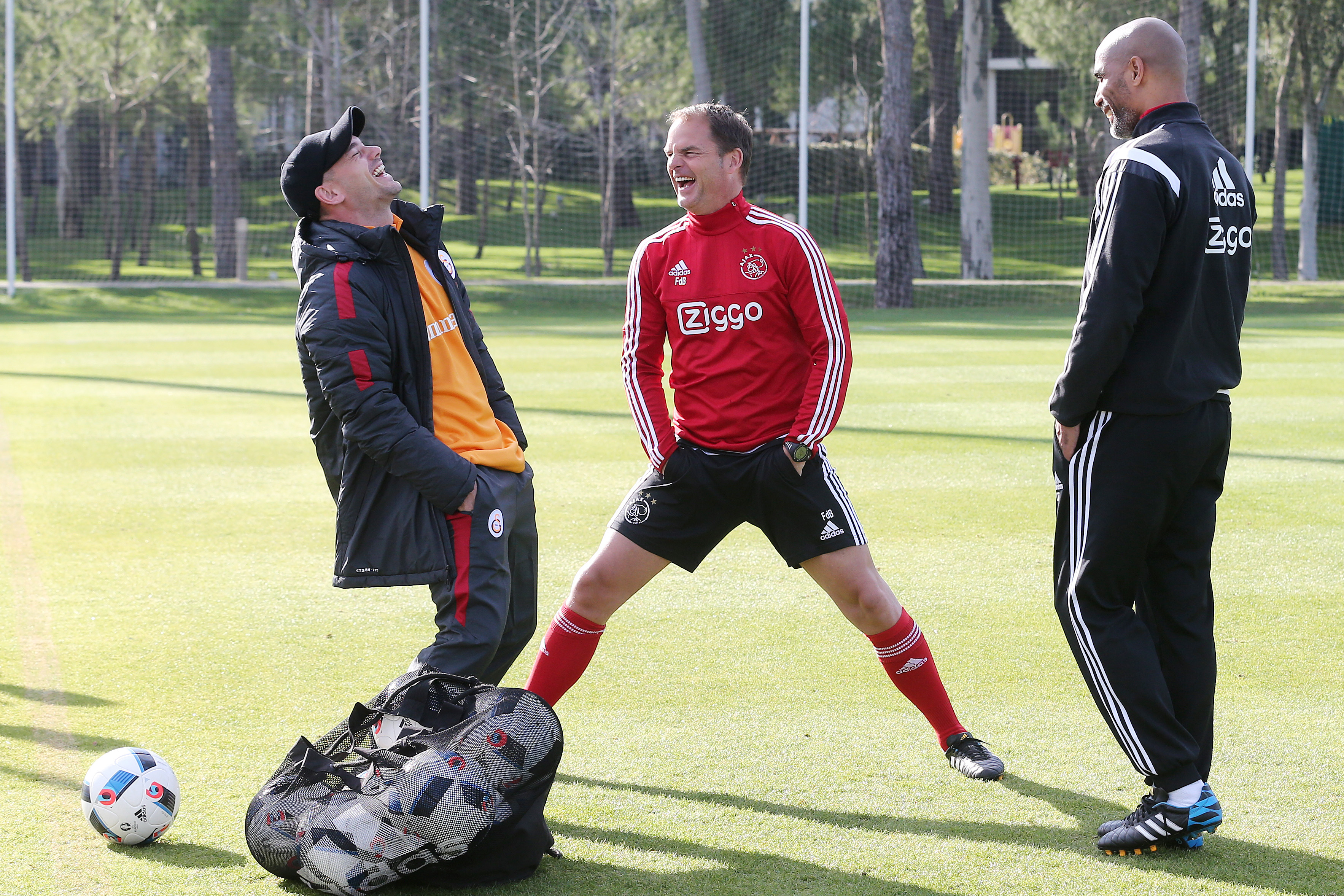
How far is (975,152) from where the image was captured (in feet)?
102

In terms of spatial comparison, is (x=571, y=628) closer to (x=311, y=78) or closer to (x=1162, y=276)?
(x=1162, y=276)

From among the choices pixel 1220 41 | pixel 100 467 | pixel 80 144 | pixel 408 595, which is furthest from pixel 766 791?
pixel 80 144

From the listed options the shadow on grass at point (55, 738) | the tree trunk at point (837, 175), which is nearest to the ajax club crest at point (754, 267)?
the shadow on grass at point (55, 738)

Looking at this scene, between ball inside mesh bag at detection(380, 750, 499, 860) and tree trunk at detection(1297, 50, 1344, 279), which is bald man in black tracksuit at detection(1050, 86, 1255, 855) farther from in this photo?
tree trunk at detection(1297, 50, 1344, 279)

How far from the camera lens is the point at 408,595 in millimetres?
6531

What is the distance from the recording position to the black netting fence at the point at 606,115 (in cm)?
3094

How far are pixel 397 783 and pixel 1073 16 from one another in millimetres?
35812

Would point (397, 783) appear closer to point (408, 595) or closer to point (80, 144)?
point (408, 595)

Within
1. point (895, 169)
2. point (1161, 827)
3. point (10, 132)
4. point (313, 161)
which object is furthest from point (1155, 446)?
point (10, 132)

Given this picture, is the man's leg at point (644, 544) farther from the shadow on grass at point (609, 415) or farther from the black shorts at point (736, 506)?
the shadow on grass at point (609, 415)

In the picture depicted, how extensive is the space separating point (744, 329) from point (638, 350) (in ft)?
1.38

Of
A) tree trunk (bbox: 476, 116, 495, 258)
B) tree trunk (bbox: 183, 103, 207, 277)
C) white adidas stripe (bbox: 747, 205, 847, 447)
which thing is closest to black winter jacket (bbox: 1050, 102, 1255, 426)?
white adidas stripe (bbox: 747, 205, 847, 447)

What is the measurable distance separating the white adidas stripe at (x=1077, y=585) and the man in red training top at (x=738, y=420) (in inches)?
22.7

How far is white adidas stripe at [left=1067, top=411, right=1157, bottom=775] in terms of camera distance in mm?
3686
